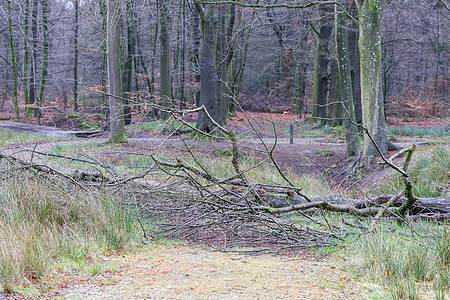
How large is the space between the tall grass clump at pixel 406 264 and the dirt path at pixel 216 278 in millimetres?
222

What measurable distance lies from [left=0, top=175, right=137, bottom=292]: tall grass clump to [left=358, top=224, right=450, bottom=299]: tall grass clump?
2.62 m

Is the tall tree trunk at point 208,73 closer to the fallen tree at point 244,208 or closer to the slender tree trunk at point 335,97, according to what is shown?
the slender tree trunk at point 335,97

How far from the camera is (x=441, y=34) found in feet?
91.6

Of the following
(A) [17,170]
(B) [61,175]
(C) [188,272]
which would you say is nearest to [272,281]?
(C) [188,272]

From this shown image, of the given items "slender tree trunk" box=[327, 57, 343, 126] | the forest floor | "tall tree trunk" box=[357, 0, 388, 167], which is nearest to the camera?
the forest floor

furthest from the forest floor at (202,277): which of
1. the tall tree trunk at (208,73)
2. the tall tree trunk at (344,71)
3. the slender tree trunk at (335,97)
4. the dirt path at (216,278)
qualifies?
the slender tree trunk at (335,97)

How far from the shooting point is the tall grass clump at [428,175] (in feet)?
23.9

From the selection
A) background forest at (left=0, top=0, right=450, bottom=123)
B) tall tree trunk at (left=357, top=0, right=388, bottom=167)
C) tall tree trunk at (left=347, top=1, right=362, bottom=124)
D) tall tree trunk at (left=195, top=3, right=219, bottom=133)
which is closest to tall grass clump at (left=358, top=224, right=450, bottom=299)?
tall tree trunk at (left=357, top=0, right=388, bottom=167)

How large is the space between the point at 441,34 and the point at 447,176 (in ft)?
79.5

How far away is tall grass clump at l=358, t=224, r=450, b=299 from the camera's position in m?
3.10

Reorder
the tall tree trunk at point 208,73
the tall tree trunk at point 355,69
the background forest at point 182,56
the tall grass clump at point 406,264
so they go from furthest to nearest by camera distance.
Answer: the background forest at point 182,56 → the tall tree trunk at point 355,69 → the tall tree trunk at point 208,73 → the tall grass clump at point 406,264

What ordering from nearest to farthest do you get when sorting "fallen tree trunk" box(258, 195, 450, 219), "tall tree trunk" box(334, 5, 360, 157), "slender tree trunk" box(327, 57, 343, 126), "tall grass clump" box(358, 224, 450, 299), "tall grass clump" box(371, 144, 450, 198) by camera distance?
"tall grass clump" box(358, 224, 450, 299)
"fallen tree trunk" box(258, 195, 450, 219)
"tall grass clump" box(371, 144, 450, 198)
"tall tree trunk" box(334, 5, 360, 157)
"slender tree trunk" box(327, 57, 343, 126)

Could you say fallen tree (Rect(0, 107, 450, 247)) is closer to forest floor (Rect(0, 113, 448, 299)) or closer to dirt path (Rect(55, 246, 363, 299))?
forest floor (Rect(0, 113, 448, 299))

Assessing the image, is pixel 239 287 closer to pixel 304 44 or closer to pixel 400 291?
pixel 400 291
